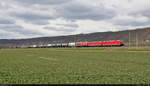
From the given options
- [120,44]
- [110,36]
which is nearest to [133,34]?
[110,36]

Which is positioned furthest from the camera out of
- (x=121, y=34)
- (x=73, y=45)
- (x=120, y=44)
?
(x=121, y=34)

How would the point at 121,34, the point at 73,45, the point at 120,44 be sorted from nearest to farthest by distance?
1. the point at 120,44
2. the point at 73,45
3. the point at 121,34

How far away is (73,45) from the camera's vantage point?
5266 inches

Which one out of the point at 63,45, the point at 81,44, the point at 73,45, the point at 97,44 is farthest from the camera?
the point at 63,45

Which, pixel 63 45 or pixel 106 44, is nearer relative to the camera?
pixel 106 44

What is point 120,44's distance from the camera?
10269 centimetres

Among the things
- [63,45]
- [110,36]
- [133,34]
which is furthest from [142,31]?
[63,45]

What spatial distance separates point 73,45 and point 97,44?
81.7 feet

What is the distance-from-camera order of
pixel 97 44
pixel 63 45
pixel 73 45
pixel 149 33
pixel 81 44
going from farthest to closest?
pixel 149 33 < pixel 63 45 < pixel 73 45 < pixel 81 44 < pixel 97 44

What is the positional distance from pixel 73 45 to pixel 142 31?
75149 mm

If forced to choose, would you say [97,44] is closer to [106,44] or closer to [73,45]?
[106,44]

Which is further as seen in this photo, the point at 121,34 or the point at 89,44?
the point at 121,34

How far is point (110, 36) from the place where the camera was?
190875 mm

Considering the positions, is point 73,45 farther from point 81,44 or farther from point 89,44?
point 89,44
